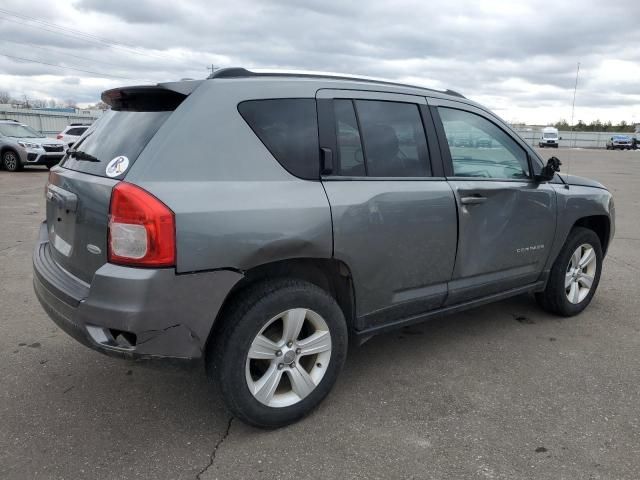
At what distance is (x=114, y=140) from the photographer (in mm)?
2787

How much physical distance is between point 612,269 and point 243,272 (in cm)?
517

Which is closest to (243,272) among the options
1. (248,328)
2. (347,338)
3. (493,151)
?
(248,328)

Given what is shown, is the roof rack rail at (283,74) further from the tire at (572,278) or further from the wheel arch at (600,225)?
the wheel arch at (600,225)

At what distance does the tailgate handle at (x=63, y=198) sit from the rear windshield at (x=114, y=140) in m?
0.14

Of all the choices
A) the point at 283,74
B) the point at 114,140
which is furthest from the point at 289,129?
the point at 114,140

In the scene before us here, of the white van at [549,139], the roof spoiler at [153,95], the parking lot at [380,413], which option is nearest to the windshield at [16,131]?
the parking lot at [380,413]

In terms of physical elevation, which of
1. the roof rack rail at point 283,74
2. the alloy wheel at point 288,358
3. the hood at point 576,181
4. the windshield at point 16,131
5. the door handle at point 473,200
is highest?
the windshield at point 16,131

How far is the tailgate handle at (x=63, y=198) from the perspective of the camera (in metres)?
2.69

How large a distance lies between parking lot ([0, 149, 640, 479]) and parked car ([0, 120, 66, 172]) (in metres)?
14.4

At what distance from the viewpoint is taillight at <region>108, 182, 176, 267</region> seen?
234cm

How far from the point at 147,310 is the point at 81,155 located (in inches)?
44.4

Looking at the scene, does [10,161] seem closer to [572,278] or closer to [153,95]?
[153,95]

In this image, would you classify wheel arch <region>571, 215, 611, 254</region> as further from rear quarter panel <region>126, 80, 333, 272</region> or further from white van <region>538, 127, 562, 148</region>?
white van <region>538, 127, 562, 148</region>

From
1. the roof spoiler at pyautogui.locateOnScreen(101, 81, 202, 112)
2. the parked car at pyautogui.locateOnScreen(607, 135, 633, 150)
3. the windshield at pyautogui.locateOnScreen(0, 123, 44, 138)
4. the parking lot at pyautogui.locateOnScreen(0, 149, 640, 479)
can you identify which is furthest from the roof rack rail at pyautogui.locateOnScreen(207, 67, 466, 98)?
the parked car at pyautogui.locateOnScreen(607, 135, 633, 150)
